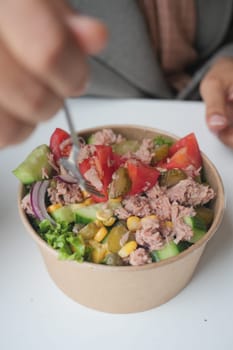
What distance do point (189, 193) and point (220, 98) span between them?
393mm

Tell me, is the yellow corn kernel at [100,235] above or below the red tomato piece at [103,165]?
below

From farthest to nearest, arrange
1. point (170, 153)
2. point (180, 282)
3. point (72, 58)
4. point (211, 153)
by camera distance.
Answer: point (211, 153)
point (170, 153)
point (180, 282)
point (72, 58)

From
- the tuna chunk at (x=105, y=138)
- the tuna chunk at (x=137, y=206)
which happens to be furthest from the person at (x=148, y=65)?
the tuna chunk at (x=137, y=206)

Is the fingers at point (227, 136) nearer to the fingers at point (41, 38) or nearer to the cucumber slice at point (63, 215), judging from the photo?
the cucumber slice at point (63, 215)

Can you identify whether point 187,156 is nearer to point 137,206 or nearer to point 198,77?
point 137,206

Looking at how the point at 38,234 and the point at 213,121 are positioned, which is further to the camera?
the point at 213,121

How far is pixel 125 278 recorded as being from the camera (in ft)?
2.40

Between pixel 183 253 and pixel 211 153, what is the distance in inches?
16.1

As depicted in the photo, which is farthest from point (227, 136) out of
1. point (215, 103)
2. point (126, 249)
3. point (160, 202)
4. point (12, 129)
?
point (12, 129)

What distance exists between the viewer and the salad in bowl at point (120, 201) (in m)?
0.75

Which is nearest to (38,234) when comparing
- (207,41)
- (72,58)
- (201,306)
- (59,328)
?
(59,328)

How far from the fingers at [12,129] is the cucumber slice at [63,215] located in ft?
0.93

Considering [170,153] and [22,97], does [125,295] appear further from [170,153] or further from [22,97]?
[22,97]

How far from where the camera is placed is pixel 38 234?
0.77 meters
